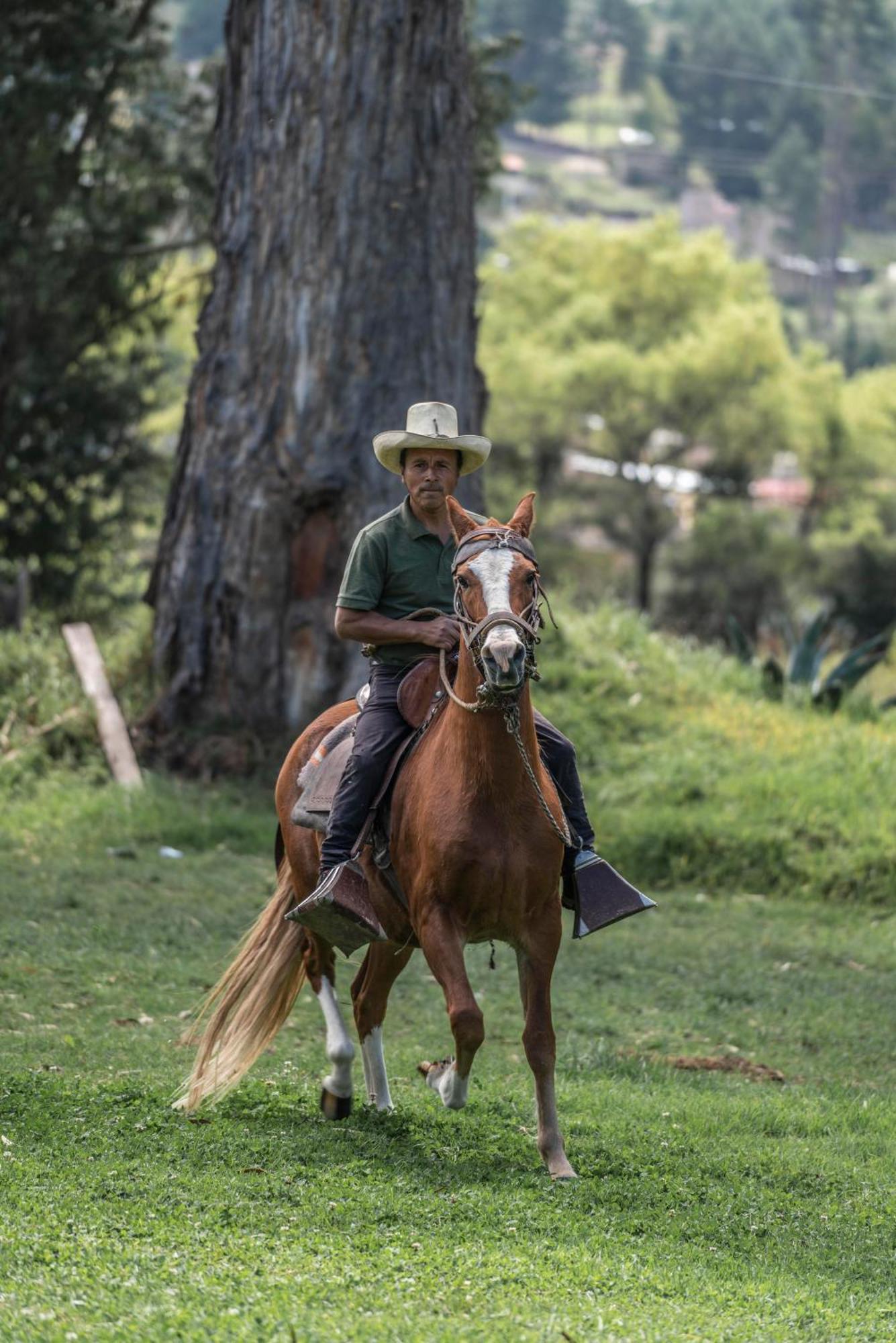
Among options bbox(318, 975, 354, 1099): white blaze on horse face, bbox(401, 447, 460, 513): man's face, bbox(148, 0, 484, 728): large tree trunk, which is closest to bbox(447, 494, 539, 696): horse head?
bbox(401, 447, 460, 513): man's face

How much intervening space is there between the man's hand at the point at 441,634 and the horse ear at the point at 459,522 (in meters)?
0.45

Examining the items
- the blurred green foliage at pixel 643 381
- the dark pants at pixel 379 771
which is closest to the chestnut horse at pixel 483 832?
the dark pants at pixel 379 771

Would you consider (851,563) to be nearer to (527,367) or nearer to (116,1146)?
(527,367)

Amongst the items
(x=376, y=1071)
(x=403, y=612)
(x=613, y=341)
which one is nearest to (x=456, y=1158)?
(x=376, y=1071)

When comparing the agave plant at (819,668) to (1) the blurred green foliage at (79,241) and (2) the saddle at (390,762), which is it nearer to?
(2) the saddle at (390,762)

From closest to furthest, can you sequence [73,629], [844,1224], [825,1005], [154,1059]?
[844,1224], [154,1059], [825,1005], [73,629]

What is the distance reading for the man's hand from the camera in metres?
6.33

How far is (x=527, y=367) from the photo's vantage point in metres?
51.4

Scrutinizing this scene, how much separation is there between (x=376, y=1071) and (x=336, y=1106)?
212mm

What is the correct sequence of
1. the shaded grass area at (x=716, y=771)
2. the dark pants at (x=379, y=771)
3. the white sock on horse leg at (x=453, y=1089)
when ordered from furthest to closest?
the shaded grass area at (x=716, y=771) → the dark pants at (x=379, y=771) → the white sock on horse leg at (x=453, y=1089)

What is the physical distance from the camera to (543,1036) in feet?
20.0

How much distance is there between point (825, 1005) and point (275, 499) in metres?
6.47

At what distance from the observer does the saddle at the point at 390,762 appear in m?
6.52

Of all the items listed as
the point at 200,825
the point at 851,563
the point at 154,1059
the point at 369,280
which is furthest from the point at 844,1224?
the point at 851,563
